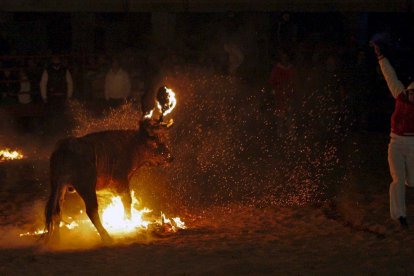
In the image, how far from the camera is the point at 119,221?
30.0 ft

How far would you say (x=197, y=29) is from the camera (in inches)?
816

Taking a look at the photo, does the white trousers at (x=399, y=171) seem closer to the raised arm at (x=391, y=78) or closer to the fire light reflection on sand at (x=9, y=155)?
the raised arm at (x=391, y=78)

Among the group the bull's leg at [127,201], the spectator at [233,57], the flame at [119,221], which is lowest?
the flame at [119,221]

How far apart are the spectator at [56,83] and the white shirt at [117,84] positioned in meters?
0.82

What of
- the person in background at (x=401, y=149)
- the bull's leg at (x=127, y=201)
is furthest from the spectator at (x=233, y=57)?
the bull's leg at (x=127, y=201)

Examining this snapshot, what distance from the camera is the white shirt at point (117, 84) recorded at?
16734 millimetres

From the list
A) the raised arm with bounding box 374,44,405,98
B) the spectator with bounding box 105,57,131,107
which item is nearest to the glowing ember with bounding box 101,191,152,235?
the raised arm with bounding box 374,44,405,98

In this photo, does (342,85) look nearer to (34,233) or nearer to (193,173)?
(193,173)

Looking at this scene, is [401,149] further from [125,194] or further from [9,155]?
[9,155]

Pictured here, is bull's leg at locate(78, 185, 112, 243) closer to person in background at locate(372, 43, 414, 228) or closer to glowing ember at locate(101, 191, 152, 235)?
glowing ember at locate(101, 191, 152, 235)

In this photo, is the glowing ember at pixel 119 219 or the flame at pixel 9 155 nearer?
the glowing ember at pixel 119 219

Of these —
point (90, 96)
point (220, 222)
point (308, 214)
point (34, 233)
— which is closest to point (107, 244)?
point (34, 233)

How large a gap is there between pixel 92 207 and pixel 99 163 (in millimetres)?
517

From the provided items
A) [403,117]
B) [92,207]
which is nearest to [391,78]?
[403,117]
